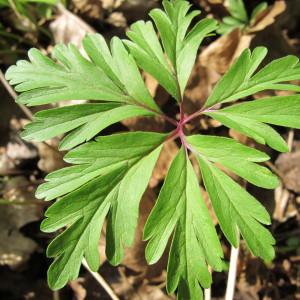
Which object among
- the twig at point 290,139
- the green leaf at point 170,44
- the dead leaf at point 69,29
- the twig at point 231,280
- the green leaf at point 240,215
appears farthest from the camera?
the dead leaf at point 69,29

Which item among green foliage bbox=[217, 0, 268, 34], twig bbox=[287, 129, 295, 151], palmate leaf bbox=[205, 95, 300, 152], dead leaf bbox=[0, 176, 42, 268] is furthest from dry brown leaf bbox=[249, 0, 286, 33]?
dead leaf bbox=[0, 176, 42, 268]

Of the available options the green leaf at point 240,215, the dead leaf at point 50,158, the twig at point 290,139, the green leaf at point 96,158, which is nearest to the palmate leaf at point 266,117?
the green leaf at point 240,215

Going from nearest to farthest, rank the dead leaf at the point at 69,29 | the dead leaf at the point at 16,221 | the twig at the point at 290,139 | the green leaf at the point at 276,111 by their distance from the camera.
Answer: the green leaf at the point at 276,111 < the dead leaf at the point at 16,221 < the twig at the point at 290,139 < the dead leaf at the point at 69,29

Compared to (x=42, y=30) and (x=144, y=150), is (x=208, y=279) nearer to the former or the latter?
(x=144, y=150)

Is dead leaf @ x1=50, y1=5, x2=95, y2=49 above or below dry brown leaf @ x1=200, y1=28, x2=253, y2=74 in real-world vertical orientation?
above

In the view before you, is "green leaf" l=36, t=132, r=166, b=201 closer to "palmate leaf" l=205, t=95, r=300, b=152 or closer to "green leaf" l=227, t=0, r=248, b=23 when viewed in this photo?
"palmate leaf" l=205, t=95, r=300, b=152

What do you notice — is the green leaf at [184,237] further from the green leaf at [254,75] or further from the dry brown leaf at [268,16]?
the dry brown leaf at [268,16]

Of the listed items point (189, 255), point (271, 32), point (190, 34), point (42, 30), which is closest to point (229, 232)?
point (189, 255)
